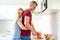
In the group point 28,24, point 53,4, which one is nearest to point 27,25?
point 28,24

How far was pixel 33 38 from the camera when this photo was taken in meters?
1.57

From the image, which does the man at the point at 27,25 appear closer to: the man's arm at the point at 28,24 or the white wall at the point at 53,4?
the man's arm at the point at 28,24

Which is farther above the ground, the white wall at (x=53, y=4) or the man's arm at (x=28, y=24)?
the white wall at (x=53, y=4)

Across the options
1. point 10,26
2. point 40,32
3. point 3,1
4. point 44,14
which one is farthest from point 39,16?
point 3,1

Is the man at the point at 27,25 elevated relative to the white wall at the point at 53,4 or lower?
lower

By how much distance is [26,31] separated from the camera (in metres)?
1.55

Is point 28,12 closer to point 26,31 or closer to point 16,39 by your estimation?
point 26,31

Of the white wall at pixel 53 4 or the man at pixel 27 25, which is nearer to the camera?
Answer: the white wall at pixel 53 4

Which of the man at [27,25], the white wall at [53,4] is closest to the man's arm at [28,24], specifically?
the man at [27,25]

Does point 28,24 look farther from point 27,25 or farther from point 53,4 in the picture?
point 53,4

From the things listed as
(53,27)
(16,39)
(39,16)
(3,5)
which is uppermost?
(3,5)

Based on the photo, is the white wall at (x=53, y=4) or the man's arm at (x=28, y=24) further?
the man's arm at (x=28, y=24)

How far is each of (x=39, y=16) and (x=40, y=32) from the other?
174mm

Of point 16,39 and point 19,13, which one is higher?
point 19,13
